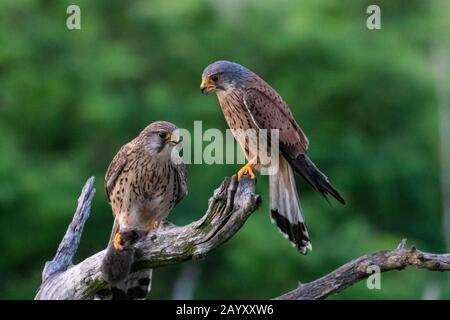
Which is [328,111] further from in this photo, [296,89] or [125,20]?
[125,20]

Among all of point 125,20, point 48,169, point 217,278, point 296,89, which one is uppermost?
point 125,20

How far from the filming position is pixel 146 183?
5.86 m

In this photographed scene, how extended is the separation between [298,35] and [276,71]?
31.6 inches

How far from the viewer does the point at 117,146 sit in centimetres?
1575

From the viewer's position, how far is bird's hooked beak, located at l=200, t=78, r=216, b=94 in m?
6.21

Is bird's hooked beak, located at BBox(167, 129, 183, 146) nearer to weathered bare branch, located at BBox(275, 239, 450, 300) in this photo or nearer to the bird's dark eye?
the bird's dark eye

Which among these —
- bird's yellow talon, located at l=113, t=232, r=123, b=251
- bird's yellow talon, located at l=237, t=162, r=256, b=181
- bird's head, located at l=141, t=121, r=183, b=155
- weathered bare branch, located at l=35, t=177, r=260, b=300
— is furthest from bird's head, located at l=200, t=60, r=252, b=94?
bird's yellow talon, located at l=113, t=232, r=123, b=251

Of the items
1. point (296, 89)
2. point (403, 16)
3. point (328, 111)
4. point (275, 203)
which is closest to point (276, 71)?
point (296, 89)

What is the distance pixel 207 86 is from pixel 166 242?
4.01 ft

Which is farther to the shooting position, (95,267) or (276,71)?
(276,71)

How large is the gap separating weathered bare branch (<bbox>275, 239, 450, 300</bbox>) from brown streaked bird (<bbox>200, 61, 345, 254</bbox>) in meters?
0.82

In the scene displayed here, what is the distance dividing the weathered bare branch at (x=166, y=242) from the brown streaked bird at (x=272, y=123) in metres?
0.81

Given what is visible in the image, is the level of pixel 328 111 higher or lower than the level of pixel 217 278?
higher

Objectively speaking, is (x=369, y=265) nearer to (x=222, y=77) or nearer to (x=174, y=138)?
(x=174, y=138)
